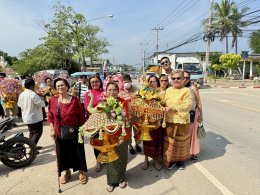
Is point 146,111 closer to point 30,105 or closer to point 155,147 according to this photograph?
point 155,147

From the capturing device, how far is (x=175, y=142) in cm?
460

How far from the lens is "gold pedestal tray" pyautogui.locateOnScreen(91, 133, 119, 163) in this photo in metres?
3.70

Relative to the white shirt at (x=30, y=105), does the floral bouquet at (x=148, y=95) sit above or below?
above

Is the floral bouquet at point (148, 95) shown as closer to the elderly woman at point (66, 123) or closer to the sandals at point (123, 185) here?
the elderly woman at point (66, 123)

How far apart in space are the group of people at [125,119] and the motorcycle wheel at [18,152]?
27.6 inches

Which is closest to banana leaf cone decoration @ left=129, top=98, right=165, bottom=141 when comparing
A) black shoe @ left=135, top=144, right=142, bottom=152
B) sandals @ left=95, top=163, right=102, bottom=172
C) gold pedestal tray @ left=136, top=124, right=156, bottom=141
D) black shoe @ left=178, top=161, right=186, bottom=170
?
gold pedestal tray @ left=136, top=124, right=156, bottom=141

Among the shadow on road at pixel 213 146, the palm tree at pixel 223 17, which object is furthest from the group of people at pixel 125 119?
the palm tree at pixel 223 17

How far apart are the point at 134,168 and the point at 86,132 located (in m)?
1.59

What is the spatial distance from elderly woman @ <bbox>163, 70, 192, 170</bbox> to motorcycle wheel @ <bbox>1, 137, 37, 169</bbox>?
254 centimetres

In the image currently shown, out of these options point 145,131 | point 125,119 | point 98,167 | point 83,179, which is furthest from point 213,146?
point 83,179

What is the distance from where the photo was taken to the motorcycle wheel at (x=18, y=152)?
484 cm

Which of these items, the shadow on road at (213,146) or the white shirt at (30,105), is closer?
the shadow on road at (213,146)

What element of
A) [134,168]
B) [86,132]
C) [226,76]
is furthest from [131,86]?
[226,76]

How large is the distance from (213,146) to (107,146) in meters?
3.21
